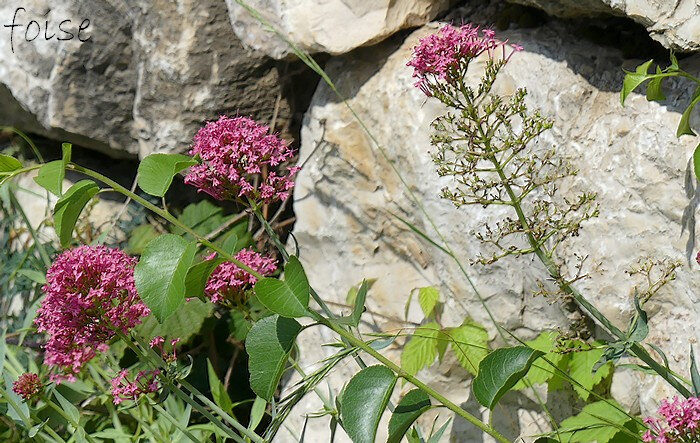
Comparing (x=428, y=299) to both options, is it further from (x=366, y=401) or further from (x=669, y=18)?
(x=366, y=401)

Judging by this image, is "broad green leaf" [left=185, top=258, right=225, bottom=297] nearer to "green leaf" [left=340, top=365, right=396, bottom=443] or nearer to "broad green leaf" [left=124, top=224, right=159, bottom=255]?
"green leaf" [left=340, top=365, right=396, bottom=443]

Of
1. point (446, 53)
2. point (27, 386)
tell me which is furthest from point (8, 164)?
point (446, 53)

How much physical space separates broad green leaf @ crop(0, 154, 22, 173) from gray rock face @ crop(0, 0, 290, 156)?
140 cm

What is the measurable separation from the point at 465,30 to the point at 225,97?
1470 millimetres

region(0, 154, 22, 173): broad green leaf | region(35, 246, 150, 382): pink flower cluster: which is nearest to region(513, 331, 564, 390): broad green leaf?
region(35, 246, 150, 382): pink flower cluster

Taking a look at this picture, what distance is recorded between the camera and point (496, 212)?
2.24 metres

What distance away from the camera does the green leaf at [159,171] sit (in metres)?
1.41

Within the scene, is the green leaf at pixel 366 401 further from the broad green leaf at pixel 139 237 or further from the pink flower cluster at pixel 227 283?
the broad green leaf at pixel 139 237

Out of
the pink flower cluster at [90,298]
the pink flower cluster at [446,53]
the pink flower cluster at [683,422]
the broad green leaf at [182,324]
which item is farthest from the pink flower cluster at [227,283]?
the broad green leaf at [182,324]

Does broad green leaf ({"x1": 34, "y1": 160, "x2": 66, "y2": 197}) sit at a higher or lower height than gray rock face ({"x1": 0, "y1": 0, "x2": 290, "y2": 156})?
higher

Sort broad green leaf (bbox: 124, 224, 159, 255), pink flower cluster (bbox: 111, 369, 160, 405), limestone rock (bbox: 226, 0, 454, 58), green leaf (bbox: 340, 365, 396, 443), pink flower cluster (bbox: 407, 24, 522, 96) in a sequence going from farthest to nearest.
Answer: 1. broad green leaf (bbox: 124, 224, 159, 255)
2. limestone rock (bbox: 226, 0, 454, 58)
3. pink flower cluster (bbox: 111, 369, 160, 405)
4. pink flower cluster (bbox: 407, 24, 522, 96)
5. green leaf (bbox: 340, 365, 396, 443)

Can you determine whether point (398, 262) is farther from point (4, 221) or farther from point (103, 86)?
point (4, 221)

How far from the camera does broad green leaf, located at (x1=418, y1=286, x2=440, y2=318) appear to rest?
2369 millimetres

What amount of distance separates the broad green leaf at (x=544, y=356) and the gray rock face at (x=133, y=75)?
1276mm
